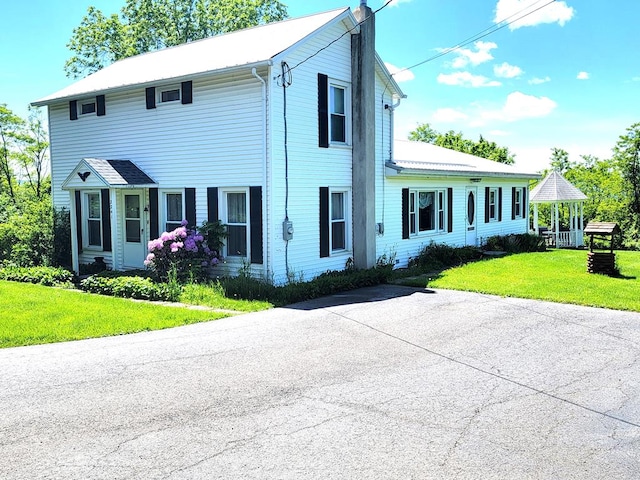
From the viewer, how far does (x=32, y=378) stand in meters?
6.80

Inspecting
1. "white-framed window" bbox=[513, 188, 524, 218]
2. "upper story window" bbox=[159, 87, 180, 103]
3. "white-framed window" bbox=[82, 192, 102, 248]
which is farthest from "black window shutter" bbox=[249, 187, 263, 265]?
"white-framed window" bbox=[513, 188, 524, 218]

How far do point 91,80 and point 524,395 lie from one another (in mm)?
17017

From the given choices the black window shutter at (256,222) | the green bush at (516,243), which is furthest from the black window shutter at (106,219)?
the green bush at (516,243)

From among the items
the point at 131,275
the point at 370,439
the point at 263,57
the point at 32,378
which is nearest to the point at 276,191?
the point at 263,57

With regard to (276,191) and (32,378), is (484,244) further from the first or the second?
(32,378)

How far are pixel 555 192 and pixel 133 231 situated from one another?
2221 centimetres

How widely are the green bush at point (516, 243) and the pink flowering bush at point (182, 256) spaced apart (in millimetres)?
12770

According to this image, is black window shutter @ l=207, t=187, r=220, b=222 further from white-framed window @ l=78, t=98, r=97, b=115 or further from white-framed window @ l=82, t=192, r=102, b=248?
white-framed window @ l=78, t=98, r=97, b=115

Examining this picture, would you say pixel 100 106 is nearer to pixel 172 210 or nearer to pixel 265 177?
pixel 172 210

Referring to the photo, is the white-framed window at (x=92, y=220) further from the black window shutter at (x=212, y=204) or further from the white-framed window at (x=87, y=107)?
the black window shutter at (x=212, y=204)

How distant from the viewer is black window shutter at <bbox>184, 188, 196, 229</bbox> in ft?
Answer: 47.7

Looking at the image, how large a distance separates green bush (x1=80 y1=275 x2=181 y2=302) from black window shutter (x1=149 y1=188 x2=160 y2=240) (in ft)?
6.58

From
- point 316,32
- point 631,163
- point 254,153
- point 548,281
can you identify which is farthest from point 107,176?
point 631,163

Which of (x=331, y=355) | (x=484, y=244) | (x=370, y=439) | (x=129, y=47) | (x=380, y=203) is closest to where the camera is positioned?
(x=370, y=439)
